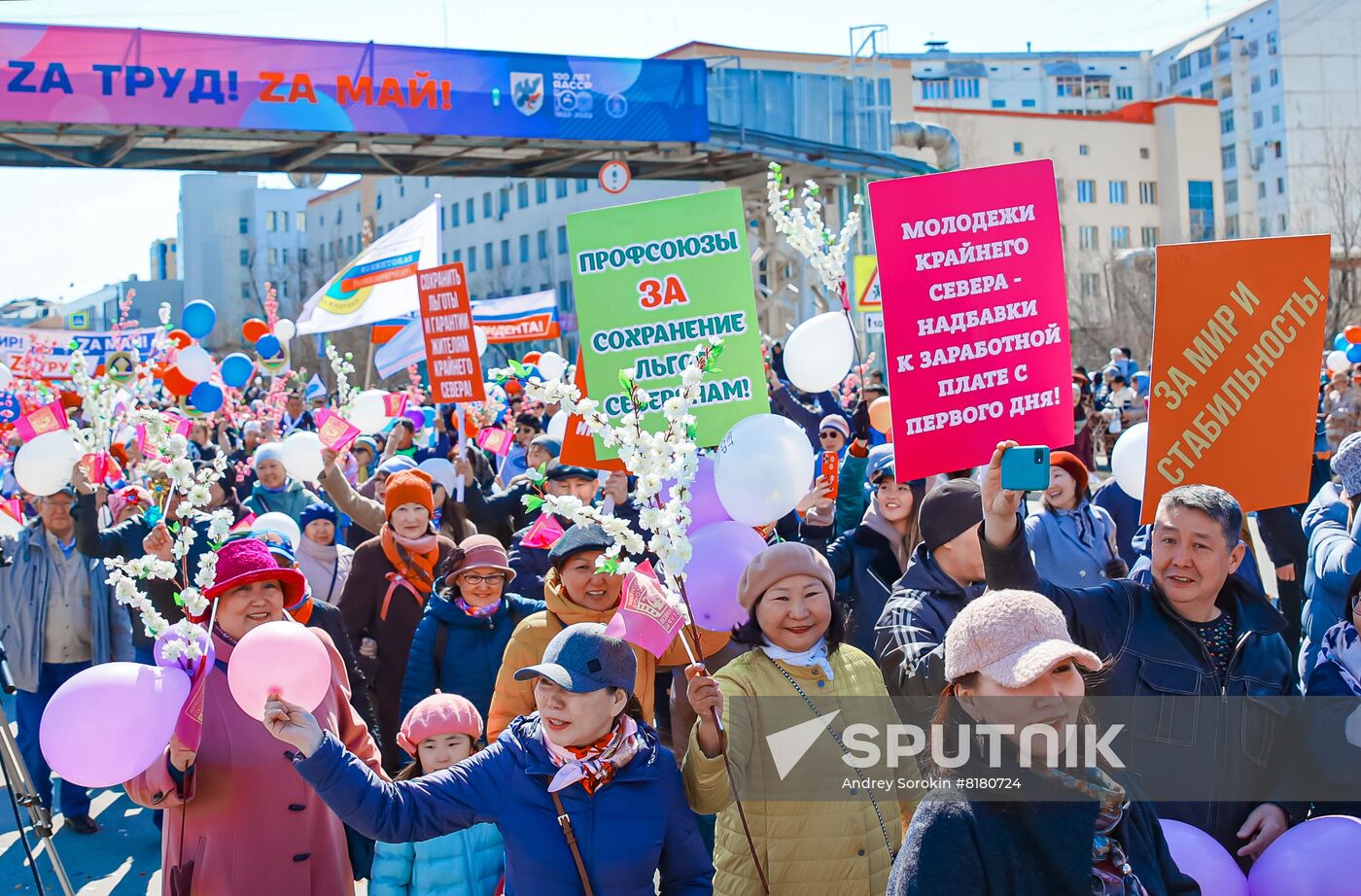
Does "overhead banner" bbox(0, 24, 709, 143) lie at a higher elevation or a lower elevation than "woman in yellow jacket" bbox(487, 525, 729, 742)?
higher

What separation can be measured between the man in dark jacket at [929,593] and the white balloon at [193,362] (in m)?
10.6

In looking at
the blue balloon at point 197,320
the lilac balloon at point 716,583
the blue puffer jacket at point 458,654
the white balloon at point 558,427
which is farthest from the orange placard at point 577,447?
the blue balloon at point 197,320

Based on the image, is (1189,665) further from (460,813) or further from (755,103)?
(755,103)

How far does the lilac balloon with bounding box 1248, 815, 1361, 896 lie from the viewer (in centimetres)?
350

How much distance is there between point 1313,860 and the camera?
11.6ft

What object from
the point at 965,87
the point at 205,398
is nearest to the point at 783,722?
the point at 205,398

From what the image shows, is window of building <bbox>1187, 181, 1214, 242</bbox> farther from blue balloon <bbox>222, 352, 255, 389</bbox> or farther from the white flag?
blue balloon <bbox>222, 352, 255, 389</bbox>

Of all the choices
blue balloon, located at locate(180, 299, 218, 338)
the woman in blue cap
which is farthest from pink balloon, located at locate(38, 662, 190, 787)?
blue balloon, located at locate(180, 299, 218, 338)

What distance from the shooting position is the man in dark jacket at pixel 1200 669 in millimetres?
3721

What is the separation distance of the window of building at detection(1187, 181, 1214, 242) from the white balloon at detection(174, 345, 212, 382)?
6237cm

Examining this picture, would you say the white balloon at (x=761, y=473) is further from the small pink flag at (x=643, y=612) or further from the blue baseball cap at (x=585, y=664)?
the blue baseball cap at (x=585, y=664)

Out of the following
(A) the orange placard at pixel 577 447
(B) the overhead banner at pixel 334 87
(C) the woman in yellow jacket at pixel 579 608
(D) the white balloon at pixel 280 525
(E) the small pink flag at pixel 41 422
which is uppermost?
(B) the overhead banner at pixel 334 87

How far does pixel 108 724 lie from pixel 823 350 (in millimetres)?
5671

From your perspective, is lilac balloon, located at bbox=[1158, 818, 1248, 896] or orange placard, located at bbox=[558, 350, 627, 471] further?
orange placard, located at bbox=[558, 350, 627, 471]
